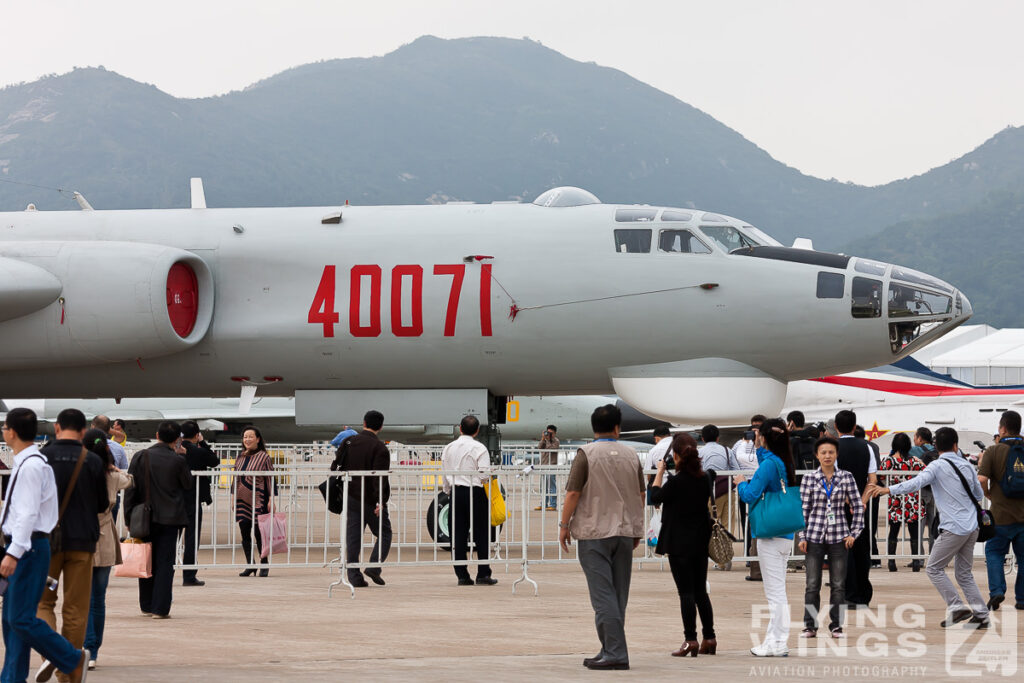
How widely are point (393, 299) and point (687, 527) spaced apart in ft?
26.0

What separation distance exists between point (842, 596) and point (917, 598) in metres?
2.90

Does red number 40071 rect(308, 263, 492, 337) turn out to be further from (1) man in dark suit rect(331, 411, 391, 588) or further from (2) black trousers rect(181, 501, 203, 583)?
(2) black trousers rect(181, 501, 203, 583)

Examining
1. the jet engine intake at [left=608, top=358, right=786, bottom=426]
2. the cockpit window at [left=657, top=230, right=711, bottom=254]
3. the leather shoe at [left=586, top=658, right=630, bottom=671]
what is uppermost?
the cockpit window at [left=657, top=230, right=711, bottom=254]

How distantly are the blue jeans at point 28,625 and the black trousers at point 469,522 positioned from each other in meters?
6.47

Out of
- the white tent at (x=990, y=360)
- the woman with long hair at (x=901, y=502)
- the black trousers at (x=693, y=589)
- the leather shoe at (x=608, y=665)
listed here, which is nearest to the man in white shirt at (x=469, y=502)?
the black trousers at (x=693, y=589)

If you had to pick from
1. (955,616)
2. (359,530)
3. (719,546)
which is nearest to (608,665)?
(719,546)

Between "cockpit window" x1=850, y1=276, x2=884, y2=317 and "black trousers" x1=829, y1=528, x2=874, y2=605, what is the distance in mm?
4493

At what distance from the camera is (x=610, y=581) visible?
7.90 m

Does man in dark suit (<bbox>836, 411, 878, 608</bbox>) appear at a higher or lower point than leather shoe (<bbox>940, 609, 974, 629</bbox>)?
higher

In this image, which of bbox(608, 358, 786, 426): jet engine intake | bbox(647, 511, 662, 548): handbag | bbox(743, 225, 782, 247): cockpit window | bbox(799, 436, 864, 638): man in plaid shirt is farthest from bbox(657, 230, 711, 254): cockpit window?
bbox(799, 436, 864, 638): man in plaid shirt

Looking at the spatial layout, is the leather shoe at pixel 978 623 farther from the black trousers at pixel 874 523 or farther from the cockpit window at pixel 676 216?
the cockpit window at pixel 676 216

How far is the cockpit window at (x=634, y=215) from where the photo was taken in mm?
15727

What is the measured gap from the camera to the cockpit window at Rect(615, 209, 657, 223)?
1573 centimetres

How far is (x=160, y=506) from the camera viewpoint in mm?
9852
